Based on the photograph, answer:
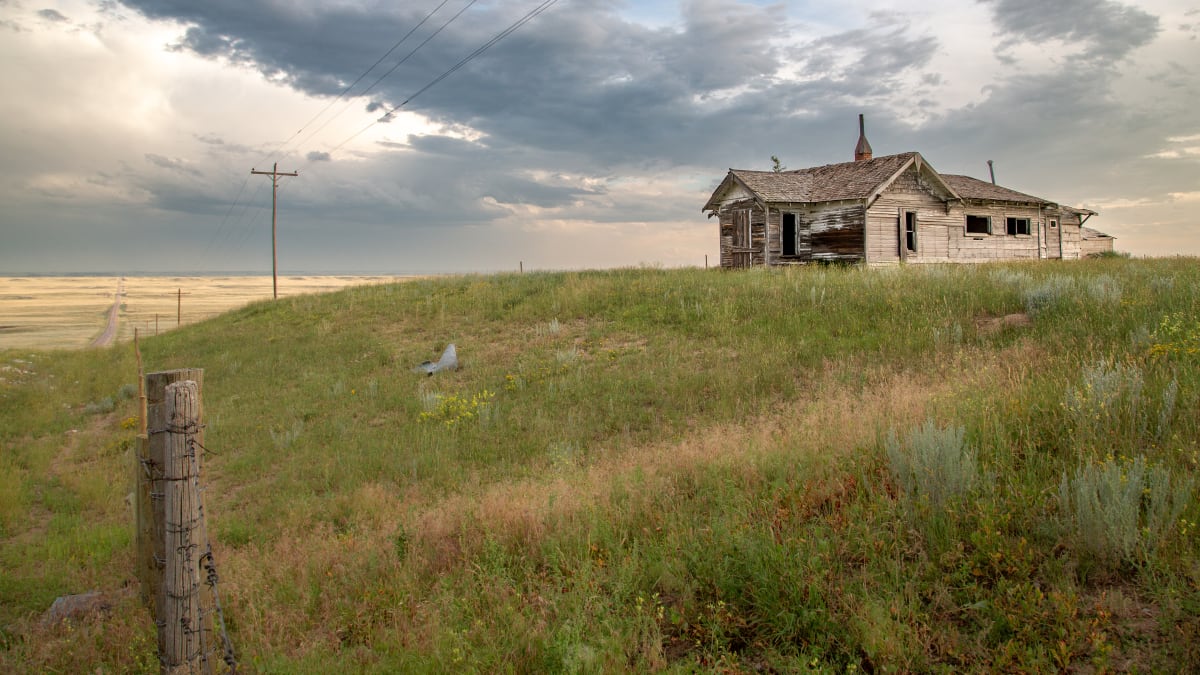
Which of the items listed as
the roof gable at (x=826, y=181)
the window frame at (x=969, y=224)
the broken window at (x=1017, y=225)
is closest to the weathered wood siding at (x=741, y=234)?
the roof gable at (x=826, y=181)

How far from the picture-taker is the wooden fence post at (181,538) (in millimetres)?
3816

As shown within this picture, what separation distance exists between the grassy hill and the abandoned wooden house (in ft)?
47.1

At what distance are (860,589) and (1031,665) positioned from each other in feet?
2.92

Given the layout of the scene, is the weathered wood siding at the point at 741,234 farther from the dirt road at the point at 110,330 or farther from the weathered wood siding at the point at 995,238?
the dirt road at the point at 110,330

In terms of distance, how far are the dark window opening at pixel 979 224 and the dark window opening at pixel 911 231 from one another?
468cm

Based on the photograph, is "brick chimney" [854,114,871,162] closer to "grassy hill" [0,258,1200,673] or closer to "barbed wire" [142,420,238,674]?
"grassy hill" [0,258,1200,673]

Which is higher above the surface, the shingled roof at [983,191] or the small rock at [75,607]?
the shingled roof at [983,191]

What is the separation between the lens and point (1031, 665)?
3027 mm

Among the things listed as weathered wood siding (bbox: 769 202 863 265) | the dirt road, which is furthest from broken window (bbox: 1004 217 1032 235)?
the dirt road

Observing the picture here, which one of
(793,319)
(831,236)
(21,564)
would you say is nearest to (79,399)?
(21,564)

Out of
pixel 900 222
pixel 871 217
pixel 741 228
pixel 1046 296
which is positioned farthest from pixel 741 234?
pixel 1046 296

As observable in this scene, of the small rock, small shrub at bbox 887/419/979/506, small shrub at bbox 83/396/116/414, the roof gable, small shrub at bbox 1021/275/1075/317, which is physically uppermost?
the roof gable

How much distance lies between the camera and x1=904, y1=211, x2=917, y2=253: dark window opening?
27.6 m

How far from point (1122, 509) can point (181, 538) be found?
5.82m
